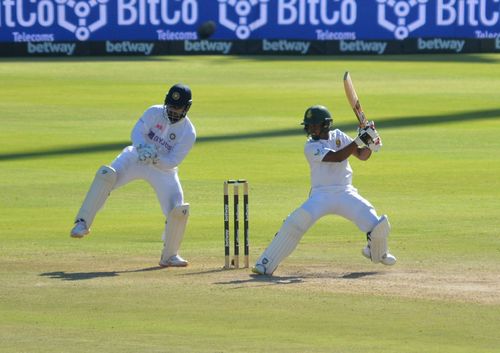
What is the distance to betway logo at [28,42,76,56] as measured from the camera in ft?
120

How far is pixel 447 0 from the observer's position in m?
37.6

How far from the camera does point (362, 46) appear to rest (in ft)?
125

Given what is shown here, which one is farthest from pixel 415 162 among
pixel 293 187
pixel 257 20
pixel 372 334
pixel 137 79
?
pixel 257 20

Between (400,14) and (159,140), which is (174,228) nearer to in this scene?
(159,140)

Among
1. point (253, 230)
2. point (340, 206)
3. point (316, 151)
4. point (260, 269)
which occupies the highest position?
point (316, 151)

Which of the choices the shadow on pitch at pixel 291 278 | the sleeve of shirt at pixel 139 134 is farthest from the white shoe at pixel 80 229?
the shadow on pitch at pixel 291 278

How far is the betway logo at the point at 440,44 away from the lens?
38312mm

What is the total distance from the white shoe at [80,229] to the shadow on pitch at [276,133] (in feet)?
27.7

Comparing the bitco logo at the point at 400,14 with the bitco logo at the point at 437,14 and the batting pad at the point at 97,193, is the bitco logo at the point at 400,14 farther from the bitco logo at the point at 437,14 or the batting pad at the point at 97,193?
the batting pad at the point at 97,193

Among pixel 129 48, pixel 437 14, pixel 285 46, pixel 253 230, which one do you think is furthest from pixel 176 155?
pixel 437 14

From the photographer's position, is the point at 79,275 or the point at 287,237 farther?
the point at 79,275

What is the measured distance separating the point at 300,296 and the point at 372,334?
1.38 metres

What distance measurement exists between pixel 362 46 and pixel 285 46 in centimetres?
210

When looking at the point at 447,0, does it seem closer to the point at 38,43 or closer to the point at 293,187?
the point at 38,43
